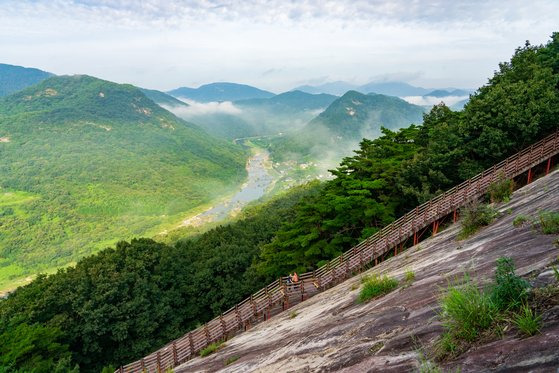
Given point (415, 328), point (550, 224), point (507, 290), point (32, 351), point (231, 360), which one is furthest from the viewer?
point (32, 351)

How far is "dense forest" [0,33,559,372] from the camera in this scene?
25.6m

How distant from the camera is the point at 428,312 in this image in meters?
7.46

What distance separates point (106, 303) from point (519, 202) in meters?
31.8

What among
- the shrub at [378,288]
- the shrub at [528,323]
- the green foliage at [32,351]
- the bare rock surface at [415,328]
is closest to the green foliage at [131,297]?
the green foliage at [32,351]

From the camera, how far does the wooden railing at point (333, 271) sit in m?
18.4

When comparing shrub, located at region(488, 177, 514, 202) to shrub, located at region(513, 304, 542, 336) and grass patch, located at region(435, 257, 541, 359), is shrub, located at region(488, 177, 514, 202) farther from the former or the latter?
A: shrub, located at region(513, 304, 542, 336)

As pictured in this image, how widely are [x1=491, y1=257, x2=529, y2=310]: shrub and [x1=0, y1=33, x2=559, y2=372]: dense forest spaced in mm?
19425

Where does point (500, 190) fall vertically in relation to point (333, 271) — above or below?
above

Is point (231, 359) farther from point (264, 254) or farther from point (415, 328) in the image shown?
point (264, 254)

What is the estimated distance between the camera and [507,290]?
5.36 meters

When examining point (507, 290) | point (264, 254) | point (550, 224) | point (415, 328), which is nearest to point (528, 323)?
point (507, 290)

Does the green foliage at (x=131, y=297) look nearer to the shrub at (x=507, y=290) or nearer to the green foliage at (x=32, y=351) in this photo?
the green foliage at (x=32, y=351)

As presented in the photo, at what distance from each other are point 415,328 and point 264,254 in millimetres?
23232

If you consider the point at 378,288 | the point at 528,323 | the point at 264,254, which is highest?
the point at 528,323
